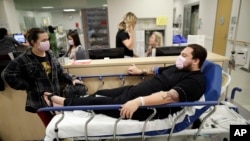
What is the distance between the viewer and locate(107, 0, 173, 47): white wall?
4.20 metres

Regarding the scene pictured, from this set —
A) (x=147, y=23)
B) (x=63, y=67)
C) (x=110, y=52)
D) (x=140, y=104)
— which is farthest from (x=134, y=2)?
(x=140, y=104)

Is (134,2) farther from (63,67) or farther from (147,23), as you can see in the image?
(63,67)

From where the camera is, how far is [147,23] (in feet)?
14.2

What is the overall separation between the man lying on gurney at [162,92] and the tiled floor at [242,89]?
5.04 feet

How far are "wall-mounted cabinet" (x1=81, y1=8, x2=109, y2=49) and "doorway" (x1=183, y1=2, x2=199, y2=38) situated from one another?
379 centimetres

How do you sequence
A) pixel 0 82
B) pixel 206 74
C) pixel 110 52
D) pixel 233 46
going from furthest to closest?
pixel 233 46 < pixel 110 52 < pixel 0 82 < pixel 206 74

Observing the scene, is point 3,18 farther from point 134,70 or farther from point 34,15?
point 134,70

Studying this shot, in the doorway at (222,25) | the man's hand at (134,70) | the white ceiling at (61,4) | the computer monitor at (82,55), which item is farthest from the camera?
the white ceiling at (61,4)

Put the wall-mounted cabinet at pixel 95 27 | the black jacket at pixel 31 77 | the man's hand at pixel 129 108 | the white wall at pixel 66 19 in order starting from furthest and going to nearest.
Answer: the white wall at pixel 66 19 < the wall-mounted cabinet at pixel 95 27 < the black jacket at pixel 31 77 < the man's hand at pixel 129 108

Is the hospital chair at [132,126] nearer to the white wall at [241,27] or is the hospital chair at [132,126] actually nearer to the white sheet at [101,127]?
the white sheet at [101,127]

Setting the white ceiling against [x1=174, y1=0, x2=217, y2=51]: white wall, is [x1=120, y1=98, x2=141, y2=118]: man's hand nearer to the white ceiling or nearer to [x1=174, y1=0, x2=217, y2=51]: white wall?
the white ceiling

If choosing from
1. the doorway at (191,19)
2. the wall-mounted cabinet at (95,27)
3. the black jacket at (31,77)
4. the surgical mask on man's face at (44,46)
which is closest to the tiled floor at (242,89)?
the black jacket at (31,77)

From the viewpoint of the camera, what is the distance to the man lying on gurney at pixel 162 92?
48.3 inches

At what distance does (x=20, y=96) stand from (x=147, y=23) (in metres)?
3.27
